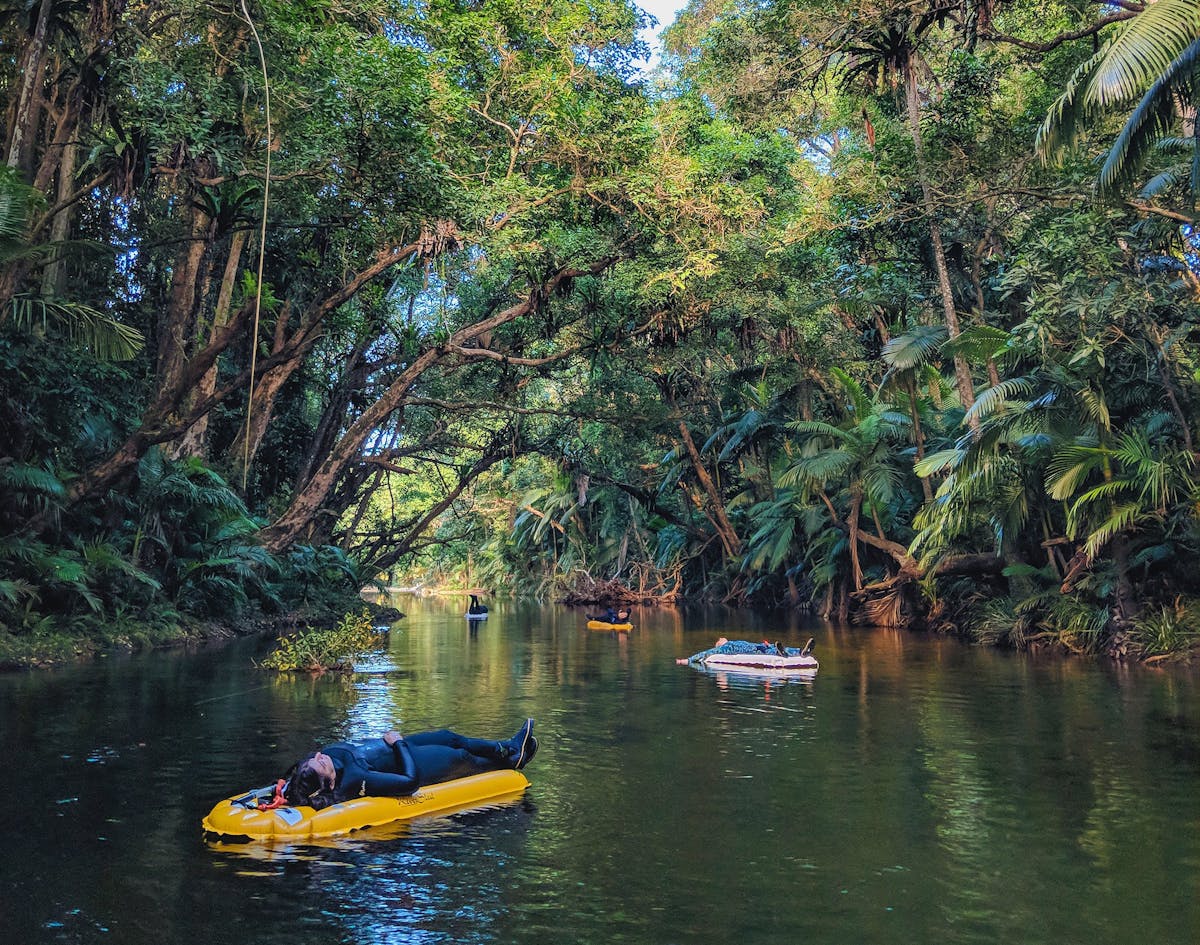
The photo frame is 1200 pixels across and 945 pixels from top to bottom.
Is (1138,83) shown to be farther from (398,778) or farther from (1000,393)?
(398,778)

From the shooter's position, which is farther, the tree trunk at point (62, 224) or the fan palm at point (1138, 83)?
the tree trunk at point (62, 224)

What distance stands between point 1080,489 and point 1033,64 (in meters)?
8.86

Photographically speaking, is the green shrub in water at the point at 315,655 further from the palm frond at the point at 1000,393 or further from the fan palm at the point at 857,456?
the fan palm at the point at 857,456

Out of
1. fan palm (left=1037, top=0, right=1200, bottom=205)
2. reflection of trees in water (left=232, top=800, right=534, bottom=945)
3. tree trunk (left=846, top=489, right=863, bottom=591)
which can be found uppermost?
fan palm (left=1037, top=0, right=1200, bottom=205)

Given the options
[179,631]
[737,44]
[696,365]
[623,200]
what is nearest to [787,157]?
[696,365]

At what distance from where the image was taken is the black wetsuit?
771 centimetres

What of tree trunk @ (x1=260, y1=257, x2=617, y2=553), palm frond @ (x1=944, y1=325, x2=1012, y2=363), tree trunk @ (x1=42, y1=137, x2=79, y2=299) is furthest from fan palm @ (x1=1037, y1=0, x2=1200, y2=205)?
tree trunk @ (x1=42, y1=137, x2=79, y2=299)

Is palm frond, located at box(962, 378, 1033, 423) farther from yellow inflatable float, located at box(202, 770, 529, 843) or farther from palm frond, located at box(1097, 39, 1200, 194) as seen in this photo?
yellow inflatable float, located at box(202, 770, 529, 843)

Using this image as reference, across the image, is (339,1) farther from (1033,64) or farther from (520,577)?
(520,577)

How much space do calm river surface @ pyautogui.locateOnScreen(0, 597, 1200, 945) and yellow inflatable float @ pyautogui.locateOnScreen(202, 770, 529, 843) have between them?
16 cm

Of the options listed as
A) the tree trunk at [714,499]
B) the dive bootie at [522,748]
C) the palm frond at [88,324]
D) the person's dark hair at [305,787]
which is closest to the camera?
the person's dark hair at [305,787]

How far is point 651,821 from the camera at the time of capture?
7602 millimetres

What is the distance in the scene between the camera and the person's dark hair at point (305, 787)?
7.41 metres

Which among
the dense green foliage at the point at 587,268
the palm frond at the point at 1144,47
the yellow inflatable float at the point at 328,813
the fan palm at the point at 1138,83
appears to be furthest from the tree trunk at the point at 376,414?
the yellow inflatable float at the point at 328,813
